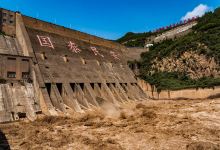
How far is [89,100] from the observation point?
32938 mm

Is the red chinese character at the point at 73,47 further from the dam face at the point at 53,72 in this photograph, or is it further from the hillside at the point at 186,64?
the hillside at the point at 186,64

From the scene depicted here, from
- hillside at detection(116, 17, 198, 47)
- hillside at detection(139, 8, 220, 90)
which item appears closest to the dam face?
hillside at detection(139, 8, 220, 90)

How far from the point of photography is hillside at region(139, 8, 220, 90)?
45.1 metres

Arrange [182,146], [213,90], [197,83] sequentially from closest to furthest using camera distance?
1. [182,146]
2. [213,90]
3. [197,83]

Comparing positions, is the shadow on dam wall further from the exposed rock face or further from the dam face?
the exposed rock face

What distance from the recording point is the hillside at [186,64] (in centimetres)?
4509

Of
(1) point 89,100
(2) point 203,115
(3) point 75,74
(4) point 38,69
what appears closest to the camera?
(2) point 203,115

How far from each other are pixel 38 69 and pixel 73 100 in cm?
548

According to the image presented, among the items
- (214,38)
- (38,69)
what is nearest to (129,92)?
(38,69)

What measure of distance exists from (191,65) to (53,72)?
27.8 m

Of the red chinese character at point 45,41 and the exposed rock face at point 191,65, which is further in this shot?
the exposed rock face at point 191,65

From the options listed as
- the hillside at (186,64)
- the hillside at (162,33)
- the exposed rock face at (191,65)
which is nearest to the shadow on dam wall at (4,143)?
the hillside at (186,64)

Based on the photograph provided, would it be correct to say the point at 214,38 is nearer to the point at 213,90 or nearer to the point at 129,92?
the point at 213,90

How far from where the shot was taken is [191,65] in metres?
48.1
